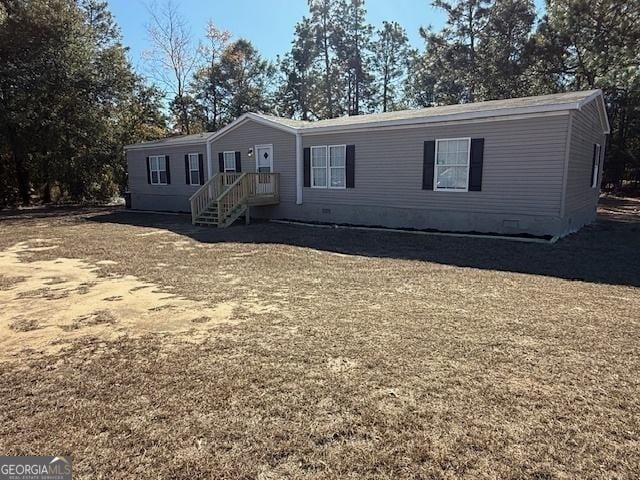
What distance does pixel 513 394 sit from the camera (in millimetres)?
2738

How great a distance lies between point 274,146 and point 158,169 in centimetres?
685

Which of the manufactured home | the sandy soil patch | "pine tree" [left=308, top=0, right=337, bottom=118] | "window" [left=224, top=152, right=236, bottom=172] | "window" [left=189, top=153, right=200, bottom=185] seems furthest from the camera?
"pine tree" [left=308, top=0, right=337, bottom=118]

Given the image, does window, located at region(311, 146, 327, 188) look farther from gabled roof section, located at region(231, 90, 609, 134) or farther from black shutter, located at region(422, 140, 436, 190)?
black shutter, located at region(422, 140, 436, 190)

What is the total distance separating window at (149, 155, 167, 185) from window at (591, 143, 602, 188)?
1548cm

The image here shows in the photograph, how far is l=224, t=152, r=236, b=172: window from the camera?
1462 cm

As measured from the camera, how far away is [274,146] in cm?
1345

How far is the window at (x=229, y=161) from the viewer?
14625 millimetres

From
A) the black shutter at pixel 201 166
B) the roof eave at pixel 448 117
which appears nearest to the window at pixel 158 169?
the black shutter at pixel 201 166

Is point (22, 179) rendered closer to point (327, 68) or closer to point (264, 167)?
point (264, 167)

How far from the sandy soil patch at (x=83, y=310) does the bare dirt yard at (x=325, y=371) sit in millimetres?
31

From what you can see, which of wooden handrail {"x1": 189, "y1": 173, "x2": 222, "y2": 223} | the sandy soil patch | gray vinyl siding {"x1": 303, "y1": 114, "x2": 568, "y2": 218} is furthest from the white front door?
the sandy soil patch

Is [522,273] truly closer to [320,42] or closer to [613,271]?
[613,271]

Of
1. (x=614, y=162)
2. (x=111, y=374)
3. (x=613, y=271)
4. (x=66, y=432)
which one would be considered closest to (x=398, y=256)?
(x=613, y=271)

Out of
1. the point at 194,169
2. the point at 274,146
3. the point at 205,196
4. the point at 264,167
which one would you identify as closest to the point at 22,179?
the point at 194,169
